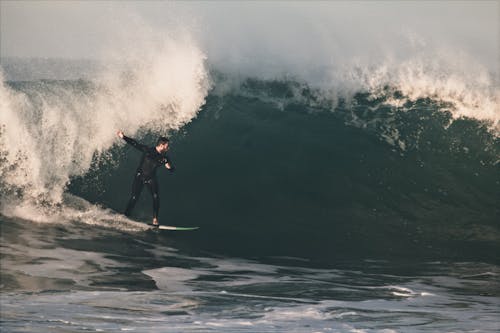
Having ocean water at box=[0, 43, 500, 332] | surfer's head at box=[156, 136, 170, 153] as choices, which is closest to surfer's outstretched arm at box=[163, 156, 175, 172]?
surfer's head at box=[156, 136, 170, 153]

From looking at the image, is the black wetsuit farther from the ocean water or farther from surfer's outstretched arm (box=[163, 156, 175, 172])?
the ocean water

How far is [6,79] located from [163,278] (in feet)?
21.2

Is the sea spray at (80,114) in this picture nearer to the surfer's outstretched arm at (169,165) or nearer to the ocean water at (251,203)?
the ocean water at (251,203)

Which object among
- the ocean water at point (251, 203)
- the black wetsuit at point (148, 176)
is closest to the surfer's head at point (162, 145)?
the black wetsuit at point (148, 176)

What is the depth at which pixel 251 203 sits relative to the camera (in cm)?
1334

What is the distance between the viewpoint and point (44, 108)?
14.4 metres

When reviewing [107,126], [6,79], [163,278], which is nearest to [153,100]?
[107,126]

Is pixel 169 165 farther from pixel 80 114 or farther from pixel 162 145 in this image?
pixel 80 114

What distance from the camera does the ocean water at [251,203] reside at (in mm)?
8547

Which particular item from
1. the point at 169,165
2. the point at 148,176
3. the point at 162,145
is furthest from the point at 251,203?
the point at 169,165

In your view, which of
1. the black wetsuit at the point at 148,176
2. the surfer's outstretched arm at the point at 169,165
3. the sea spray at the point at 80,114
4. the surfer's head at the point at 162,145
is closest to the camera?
the surfer's outstretched arm at the point at 169,165

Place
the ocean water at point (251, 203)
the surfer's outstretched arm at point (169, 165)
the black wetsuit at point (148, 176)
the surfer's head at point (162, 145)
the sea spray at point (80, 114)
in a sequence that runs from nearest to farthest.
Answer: the ocean water at point (251, 203)
the surfer's outstretched arm at point (169, 165)
the surfer's head at point (162, 145)
the black wetsuit at point (148, 176)
the sea spray at point (80, 114)

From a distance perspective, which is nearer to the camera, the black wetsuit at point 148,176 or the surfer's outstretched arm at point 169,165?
the surfer's outstretched arm at point 169,165

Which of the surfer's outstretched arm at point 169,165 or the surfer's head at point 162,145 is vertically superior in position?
the surfer's head at point 162,145
